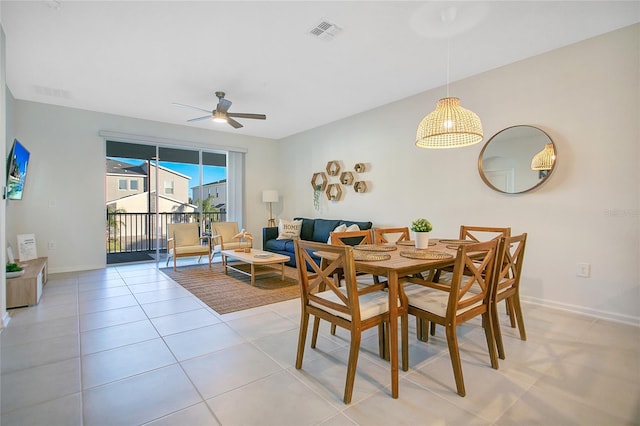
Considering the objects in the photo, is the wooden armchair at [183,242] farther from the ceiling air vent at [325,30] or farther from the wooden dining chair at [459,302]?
the wooden dining chair at [459,302]

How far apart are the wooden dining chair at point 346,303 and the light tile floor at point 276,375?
21cm

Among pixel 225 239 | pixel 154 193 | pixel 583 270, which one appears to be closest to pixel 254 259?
pixel 225 239

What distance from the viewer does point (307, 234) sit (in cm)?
601

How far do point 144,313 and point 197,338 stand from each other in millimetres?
946

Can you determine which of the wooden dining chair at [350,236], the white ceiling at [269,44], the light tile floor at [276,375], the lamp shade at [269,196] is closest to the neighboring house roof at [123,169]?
the white ceiling at [269,44]

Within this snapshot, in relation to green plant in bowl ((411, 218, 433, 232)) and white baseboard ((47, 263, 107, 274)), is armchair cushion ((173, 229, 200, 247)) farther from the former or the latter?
green plant in bowl ((411, 218, 433, 232))

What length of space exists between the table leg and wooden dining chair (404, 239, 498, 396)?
0.27 meters

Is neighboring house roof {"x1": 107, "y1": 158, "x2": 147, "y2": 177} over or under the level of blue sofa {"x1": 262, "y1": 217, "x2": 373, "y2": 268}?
over

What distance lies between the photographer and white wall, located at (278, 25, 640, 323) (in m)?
2.76

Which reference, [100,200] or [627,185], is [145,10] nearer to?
[100,200]

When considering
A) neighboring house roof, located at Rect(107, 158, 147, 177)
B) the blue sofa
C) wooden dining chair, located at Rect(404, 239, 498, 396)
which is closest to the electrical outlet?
wooden dining chair, located at Rect(404, 239, 498, 396)

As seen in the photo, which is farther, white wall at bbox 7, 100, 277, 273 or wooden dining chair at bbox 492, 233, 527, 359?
white wall at bbox 7, 100, 277, 273

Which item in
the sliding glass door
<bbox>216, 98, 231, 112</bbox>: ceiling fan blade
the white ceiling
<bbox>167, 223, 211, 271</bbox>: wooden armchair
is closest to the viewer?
the white ceiling

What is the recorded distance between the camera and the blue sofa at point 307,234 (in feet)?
17.4
